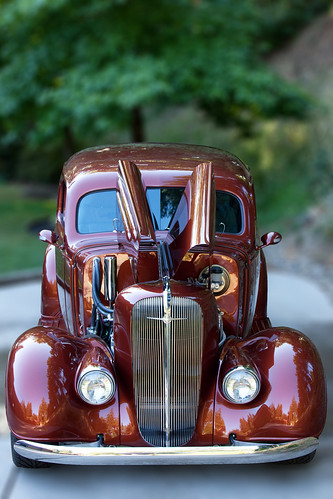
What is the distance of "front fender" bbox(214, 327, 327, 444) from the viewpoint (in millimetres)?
3719

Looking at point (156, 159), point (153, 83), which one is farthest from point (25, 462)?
point (153, 83)

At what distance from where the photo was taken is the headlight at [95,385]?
3.76 metres

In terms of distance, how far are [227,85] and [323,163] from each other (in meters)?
2.94

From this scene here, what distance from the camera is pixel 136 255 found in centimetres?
422

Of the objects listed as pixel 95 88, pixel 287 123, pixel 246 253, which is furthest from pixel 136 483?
pixel 287 123

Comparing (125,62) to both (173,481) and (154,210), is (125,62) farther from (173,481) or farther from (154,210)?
(173,481)

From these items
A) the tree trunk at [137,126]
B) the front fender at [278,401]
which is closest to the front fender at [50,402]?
the front fender at [278,401]

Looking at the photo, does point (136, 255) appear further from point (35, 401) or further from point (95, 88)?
point (95, 88)

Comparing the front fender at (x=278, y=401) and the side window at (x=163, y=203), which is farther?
the side window at (x=163, y=203)

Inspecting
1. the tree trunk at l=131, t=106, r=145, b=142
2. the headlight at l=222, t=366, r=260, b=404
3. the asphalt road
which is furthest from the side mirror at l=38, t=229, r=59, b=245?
the tree trunk at l=131, t=106, r=145, b=142

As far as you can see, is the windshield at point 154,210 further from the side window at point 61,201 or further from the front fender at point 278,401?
the front fender at point 278,401

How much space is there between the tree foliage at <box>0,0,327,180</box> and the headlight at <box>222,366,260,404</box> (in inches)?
257

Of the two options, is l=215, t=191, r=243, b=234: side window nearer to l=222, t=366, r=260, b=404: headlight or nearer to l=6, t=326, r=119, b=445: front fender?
l=222, t=366, r=260, b=404: headlight

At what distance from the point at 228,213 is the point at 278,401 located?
172 centimetres
